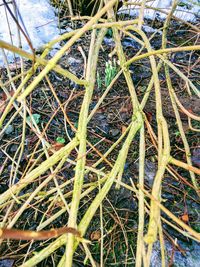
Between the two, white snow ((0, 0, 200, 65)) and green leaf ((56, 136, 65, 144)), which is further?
white snow ((0, 0, 200, 65))

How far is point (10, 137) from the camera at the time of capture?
229cm

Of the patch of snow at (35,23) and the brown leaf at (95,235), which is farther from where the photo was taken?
the patch of snow at (35,23)

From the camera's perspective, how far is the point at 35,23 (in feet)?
11.5

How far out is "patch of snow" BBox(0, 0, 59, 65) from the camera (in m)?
3.22

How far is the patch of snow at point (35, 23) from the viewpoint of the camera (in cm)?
322

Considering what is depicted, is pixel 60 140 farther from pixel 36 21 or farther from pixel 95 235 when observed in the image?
pixel 36 21

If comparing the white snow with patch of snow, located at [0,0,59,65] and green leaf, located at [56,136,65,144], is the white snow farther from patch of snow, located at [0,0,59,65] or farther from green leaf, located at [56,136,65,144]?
green leaf, located at [56,136,65,144]

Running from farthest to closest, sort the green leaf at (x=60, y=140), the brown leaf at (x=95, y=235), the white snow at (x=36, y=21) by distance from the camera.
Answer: the white snow at (x=36, y=21) < the green leaf at (x=60, y=140) < the brown leaf at (x=95, y=235)

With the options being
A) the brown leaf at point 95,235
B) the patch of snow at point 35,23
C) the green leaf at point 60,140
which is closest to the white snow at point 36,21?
the patch of snow at point 35,23

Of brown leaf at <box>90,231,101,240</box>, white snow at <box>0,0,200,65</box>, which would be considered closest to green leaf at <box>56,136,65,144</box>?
brown leaf at <box>90,231,101,240</box>

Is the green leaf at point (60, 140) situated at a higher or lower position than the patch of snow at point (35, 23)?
lower

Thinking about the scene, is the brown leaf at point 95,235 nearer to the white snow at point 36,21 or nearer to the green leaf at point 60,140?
the green leaf at point 60,140

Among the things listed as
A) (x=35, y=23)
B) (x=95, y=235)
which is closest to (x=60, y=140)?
(x=95, y=235)

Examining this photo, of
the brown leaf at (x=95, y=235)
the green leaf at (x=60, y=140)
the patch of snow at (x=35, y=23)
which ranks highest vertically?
the patch of snow at (x=35, y=23)
